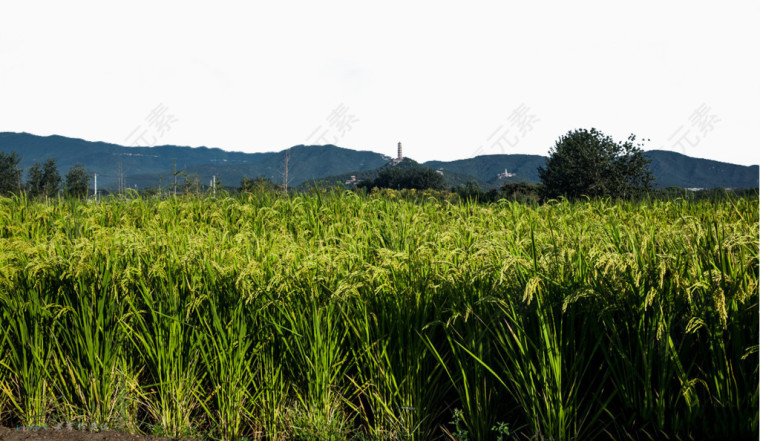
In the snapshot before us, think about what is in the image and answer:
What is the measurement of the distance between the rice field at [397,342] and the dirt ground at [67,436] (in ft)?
0.65

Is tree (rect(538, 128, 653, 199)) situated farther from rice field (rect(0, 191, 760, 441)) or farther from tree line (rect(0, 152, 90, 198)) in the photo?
tree line (rect(0, 152, 90, 198))

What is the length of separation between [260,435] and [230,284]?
0.91 meters

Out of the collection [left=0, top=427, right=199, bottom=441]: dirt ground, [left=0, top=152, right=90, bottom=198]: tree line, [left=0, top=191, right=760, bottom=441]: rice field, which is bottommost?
[left=0, top=427, right=199, bottom=441]: dirt ground

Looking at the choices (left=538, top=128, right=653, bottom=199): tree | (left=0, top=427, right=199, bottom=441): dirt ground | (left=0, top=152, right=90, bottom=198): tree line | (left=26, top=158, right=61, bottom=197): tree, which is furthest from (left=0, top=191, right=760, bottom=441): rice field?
(left=26, top=158, right=61, bottom=197): tree

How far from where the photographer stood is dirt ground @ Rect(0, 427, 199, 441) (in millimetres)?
2609

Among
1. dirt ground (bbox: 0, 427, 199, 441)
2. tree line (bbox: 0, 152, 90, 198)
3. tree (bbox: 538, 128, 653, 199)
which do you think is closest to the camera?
dirt ground (bbox: 0, 427, 199, 441)

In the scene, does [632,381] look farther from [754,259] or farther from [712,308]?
[754,259]

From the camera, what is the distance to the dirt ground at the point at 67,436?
2.61 m

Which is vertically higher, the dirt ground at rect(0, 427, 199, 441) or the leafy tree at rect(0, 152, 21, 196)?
the leafy tree at rect(0, 152, 21, 196)

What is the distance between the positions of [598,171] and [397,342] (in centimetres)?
4316

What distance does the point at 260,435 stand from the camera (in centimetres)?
273

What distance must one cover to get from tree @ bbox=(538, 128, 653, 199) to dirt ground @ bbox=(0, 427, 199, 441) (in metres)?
40.8

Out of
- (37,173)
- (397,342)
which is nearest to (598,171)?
(397,342)

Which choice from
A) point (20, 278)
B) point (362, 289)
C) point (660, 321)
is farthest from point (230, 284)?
point (660, 321)
